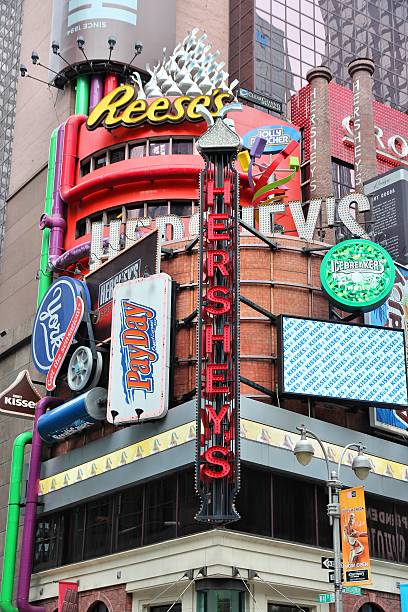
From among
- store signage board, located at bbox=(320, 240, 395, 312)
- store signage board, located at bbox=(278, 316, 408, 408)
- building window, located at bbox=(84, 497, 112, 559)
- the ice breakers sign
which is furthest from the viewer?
store signage board, located at bbox=(320, 240, 395, 312)

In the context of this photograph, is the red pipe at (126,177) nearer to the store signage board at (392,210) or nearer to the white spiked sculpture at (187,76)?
the white spiked sculpture at (187,76)

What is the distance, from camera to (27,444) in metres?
45.0

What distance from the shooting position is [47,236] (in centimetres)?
5172

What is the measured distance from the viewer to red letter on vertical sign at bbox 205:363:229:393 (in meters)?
32.4

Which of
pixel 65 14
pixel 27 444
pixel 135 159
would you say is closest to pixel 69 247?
pixel 135 159

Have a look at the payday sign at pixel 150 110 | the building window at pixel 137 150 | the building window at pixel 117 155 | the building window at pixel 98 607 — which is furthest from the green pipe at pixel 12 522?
the payday sign at pixel 150 110

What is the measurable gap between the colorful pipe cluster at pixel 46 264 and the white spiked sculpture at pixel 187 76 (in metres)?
4.34

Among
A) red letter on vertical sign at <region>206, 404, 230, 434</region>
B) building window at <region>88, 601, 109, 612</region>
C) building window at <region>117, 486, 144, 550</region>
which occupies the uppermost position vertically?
red letter on vertical sign at <region>206, 404, 230, 434</region>

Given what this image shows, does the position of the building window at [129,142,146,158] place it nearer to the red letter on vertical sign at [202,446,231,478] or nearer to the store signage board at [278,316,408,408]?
the store signage board at [278,316,408,408]

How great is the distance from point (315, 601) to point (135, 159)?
2522 cm

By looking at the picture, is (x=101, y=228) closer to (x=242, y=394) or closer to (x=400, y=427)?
(x=242, y=394)

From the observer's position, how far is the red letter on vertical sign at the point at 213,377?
32438 millimetres

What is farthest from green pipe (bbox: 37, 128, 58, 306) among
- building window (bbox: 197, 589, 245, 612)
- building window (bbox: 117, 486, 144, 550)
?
building window (bbox: 197, 589, 245, 612)

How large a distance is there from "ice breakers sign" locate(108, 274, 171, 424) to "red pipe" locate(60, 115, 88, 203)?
51.1ft
